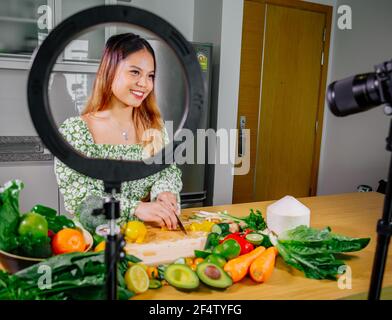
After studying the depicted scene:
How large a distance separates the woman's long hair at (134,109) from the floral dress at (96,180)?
0.06m

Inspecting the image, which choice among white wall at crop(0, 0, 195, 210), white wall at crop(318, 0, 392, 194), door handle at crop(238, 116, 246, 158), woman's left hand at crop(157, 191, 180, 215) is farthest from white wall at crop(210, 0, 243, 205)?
woman's left hand at crop(157, 191, 180, 215)

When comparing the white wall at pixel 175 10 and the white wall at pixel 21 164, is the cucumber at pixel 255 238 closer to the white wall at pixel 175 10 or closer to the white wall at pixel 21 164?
the white wall at pixel 21 164

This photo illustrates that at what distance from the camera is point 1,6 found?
112 inches

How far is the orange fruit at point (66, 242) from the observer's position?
975mm

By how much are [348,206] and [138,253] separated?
43.6 inches

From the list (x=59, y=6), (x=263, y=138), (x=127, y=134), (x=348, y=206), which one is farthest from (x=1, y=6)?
(x=348, y=206)

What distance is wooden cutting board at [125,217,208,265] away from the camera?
1.03 metres

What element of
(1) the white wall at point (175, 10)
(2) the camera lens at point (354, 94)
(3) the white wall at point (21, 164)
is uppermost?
(1) the white wall at point (175, 10)

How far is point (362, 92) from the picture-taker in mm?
596

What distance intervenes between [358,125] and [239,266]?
9.93ft

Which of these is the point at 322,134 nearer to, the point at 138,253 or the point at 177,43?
the point at 138,253

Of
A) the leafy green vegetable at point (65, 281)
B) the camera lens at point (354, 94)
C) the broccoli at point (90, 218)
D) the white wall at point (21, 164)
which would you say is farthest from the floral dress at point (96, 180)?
the white wall at point (21, 164)

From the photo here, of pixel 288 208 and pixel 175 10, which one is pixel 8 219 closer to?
pixel 288 208

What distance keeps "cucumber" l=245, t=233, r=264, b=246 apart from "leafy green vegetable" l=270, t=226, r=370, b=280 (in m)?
0.03
